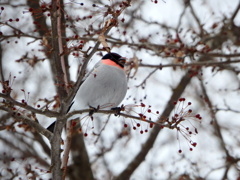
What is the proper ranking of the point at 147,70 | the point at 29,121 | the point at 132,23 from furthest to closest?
the point at 132,23
the point at 147,70
the point at 29,121

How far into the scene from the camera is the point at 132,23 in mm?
5988

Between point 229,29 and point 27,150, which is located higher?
point 229,29

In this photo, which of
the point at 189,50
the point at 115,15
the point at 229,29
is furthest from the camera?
the point at 229,29

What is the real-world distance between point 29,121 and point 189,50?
2.14 m

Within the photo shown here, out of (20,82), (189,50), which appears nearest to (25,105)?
(189,50)

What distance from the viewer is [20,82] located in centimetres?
601

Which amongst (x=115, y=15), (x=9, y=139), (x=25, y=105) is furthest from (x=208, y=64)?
(x=9, y=139)

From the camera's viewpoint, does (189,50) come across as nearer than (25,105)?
No

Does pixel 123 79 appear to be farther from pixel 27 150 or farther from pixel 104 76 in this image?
pixel 27 150

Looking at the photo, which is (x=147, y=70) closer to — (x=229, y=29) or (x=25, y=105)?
(x=229, y=29)

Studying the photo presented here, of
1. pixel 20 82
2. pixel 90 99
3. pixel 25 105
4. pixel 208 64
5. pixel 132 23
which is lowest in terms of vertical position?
pixel 25 105

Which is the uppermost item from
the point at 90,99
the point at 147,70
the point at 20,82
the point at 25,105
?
the point at 20,82

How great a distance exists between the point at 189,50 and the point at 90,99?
136 centimetres

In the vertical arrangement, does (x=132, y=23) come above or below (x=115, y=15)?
above
